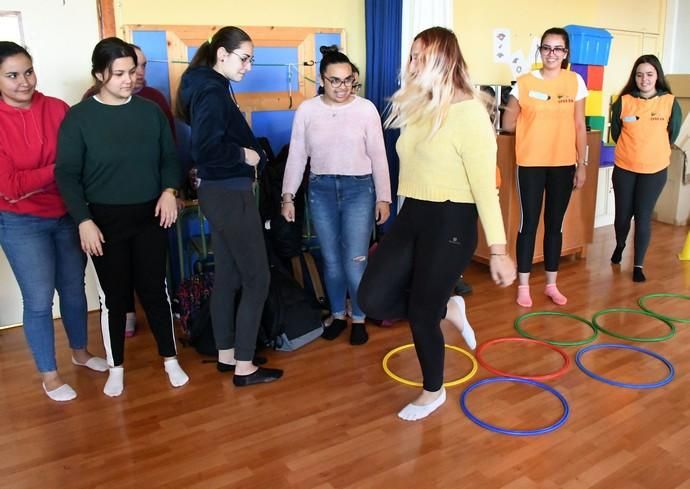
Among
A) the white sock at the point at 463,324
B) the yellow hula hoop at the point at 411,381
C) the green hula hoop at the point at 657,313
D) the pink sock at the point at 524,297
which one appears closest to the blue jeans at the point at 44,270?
the yellow hula hoop at the point at 411,381

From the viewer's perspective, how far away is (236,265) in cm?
272

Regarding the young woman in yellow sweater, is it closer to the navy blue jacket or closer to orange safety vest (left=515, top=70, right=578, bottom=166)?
the navy blue jacket

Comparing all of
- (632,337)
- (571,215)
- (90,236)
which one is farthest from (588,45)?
(90,236)

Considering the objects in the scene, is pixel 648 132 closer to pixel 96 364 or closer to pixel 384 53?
pixel 384 53

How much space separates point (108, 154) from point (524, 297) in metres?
2.56

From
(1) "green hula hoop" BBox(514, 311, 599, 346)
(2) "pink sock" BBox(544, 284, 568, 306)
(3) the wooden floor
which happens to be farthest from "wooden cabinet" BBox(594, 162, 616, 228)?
(3) the wooden floor

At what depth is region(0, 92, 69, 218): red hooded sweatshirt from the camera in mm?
2424

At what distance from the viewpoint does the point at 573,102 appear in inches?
142

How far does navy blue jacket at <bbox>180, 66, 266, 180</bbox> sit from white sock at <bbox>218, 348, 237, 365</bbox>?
87cm

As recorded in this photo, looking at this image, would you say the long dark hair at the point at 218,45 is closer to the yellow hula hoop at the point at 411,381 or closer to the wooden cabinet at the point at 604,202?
the yellow hula hoop at the point at 411,381

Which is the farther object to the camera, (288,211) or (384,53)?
(384,53)

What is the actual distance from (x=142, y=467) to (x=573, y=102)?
9.68 feet

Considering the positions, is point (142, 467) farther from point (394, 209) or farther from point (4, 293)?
point (394, 209)

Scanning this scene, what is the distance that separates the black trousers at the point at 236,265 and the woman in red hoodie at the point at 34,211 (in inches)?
24.7
